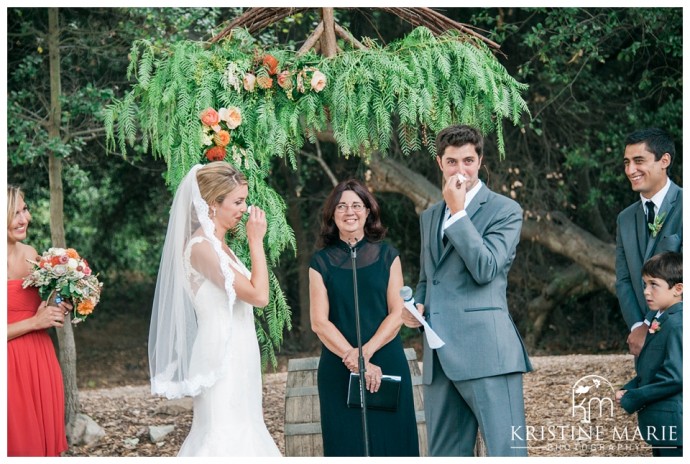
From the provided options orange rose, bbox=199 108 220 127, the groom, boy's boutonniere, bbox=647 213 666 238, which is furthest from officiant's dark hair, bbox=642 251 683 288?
orange rose, bbox=199 108 220 127

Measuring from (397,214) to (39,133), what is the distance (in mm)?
5253

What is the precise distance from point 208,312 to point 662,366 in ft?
7.17

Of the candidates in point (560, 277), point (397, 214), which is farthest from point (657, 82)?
point (397, 214)

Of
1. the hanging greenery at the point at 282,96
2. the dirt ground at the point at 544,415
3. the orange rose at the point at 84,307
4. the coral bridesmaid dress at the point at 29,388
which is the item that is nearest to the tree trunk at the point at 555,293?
the dirt ground at the point at 544,415

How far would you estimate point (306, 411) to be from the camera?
5523mm

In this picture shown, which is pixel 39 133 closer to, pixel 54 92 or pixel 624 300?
pixel 54 92

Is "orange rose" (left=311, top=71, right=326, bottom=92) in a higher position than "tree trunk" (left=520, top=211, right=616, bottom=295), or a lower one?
higher

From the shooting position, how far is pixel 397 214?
12.0 meters

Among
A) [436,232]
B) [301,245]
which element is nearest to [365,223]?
[436,232]

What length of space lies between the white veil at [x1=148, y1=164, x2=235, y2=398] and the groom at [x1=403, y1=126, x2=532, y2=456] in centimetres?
98

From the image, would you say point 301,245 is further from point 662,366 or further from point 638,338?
point 662,366

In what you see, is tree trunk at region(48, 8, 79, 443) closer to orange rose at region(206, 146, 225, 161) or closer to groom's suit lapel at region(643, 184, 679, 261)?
orange rose at region(206, 146, 225, 161)

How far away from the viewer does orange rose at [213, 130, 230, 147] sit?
16.6ft

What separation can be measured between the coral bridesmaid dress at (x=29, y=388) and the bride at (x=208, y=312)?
821mm
